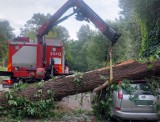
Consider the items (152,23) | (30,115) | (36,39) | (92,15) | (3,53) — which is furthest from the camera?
(3,53)

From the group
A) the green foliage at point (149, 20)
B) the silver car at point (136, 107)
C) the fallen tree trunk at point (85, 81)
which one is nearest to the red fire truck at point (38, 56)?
the fallen tree trunk at point (85, 81)

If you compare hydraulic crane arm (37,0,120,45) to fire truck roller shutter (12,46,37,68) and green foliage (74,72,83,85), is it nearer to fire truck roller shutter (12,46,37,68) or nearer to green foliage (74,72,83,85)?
fire truck roller shutter (12,46,37,68)

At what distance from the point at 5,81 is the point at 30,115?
521cm

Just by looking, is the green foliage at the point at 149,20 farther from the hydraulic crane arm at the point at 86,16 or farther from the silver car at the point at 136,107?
the silver car at the point at 136,107

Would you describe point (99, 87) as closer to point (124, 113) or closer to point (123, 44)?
point (124, 113)

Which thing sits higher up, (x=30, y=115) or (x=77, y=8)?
(x=77, y=8)

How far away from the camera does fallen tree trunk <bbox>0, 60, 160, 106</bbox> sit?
10.9 meters

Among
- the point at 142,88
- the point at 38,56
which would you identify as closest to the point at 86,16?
the point at 38,56

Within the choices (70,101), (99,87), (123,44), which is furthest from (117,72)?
(123,44)

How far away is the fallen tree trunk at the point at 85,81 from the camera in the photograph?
1087cm

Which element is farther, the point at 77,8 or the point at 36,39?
the point at 36,39

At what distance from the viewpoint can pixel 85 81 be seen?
1099 cm

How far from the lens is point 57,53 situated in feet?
51.9

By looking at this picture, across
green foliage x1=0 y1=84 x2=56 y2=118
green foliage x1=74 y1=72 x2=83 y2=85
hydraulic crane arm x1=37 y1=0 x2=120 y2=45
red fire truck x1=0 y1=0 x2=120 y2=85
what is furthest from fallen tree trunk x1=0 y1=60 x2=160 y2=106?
red fire truck x1=0 y1=0 x2=120 y2=85
